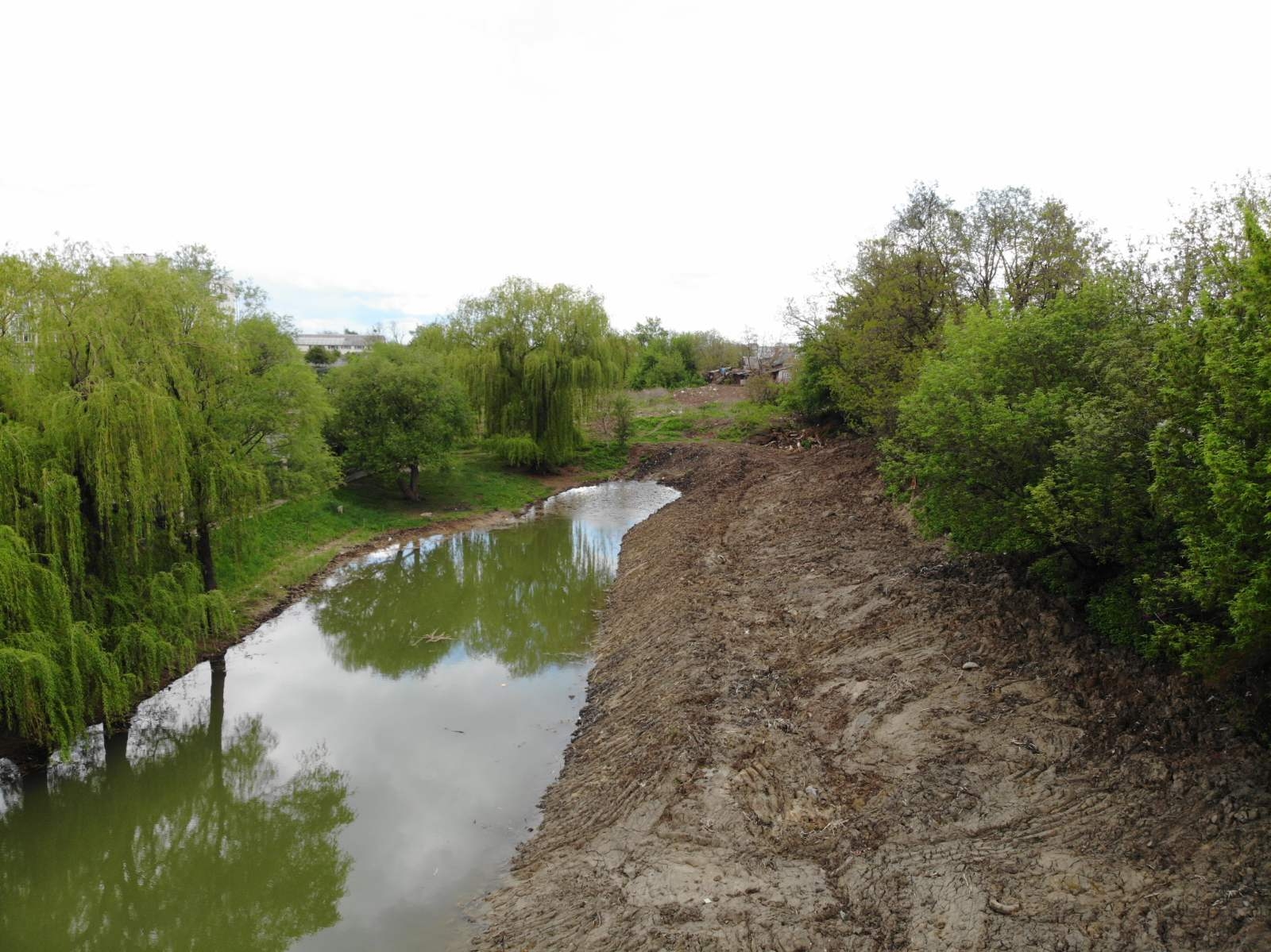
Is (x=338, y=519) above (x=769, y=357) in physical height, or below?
below

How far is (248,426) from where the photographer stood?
17.3m

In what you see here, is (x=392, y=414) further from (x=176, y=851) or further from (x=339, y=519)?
(x=176, y=851)

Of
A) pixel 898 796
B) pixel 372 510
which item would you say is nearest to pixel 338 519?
pixel 372 510

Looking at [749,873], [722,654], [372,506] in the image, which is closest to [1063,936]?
[749,873]

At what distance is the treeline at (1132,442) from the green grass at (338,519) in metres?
15.4

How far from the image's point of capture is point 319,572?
21562 millimetres

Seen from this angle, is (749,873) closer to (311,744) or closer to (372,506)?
(311,744)

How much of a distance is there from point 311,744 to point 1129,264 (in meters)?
16.9

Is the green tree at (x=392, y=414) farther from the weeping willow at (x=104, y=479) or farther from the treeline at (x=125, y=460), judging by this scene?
the weeping willow at (x=104, y=479)

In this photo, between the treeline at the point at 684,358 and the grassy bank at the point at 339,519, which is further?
the treeline at the point at 684,358

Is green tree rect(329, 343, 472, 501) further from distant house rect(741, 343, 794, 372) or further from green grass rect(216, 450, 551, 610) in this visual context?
distant house rect(741, 343, 794, 372)

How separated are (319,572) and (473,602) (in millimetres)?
5269

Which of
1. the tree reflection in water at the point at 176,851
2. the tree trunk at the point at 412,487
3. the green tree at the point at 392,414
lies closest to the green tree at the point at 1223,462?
the tree reflection in water at the point at 176,851

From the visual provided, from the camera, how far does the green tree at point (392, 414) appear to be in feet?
88.7
